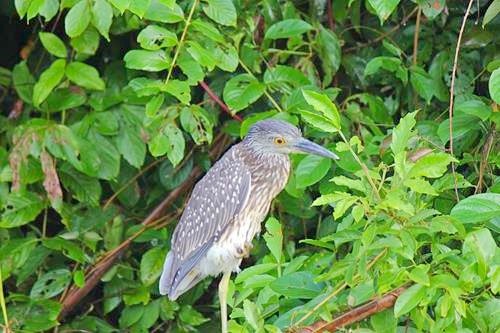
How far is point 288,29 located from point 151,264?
968mm

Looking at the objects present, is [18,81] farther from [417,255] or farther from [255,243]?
[417,255]

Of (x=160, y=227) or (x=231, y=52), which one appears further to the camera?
(x=160, y=227)

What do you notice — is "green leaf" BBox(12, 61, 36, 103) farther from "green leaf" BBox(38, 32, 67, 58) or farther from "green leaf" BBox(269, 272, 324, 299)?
"green leaf" BBox(269, 272, 324, 299)

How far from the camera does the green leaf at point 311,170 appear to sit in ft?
10.3

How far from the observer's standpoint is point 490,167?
123 inches

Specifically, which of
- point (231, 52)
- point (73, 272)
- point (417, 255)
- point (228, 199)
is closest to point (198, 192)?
point (228, 199)

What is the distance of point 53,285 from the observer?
3.89 meters

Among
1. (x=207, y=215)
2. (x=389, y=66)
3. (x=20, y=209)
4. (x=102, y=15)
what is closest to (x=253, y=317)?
(x=207, y=215)

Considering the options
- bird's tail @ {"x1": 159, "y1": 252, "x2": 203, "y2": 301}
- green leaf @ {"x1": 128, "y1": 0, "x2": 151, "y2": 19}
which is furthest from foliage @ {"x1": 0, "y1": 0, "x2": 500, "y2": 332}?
bird's tail @ {"x1": 159, "y1": 252, "x2": 203, "y2": 301}

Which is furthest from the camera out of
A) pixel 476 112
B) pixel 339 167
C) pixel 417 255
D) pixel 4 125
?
pixel 4 125

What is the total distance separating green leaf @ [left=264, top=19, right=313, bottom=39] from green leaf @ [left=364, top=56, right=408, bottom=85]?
0.21 meters

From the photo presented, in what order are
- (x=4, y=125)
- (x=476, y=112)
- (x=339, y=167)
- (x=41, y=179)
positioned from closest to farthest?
(x=476, y=112) → (x=339, y=167) → (x=41, y=179) → (x=4, y=125)

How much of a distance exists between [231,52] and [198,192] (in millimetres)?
439

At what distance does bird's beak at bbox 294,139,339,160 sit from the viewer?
9.96 ft
